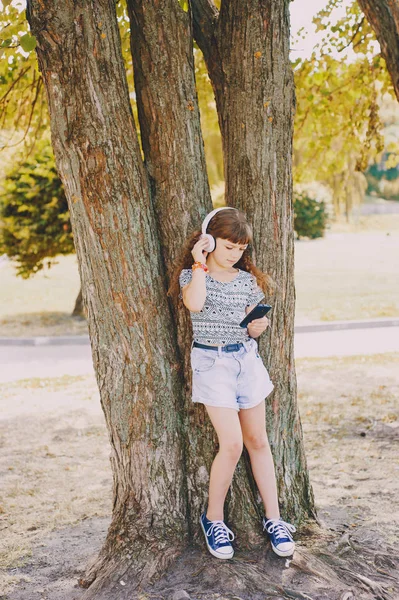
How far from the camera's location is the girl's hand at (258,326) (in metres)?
3.40

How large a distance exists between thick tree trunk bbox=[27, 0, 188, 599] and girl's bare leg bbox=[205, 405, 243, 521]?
218 mm

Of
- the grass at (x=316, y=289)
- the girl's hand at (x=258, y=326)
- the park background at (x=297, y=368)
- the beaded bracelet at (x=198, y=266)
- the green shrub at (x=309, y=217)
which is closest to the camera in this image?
the beaded bracelet at (x=198, y=266)

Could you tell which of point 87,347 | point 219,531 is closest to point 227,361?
point 219,531

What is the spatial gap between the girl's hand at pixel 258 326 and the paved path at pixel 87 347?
6987mm

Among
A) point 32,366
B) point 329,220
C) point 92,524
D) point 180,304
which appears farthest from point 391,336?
point 329,220

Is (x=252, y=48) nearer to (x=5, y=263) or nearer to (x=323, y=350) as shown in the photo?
(x=323, y=350)

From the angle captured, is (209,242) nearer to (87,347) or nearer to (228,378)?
(228,378)

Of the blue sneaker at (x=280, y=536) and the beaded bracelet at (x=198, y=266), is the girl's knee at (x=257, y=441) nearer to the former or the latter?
the blue sneaker at (x=280, y=536)

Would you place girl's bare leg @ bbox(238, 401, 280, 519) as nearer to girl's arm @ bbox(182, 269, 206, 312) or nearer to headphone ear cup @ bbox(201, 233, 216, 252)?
girl's arm @ bbox(182, 269, 206, 312)

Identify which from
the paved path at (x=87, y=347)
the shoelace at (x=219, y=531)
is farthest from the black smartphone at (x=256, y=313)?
the paved path at (x=87, y=347)

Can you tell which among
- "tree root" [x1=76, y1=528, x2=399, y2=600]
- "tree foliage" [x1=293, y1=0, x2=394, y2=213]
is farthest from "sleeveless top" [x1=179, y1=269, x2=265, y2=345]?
"tree foliage" [x1=293, y1=0, x2=394, y2=213]

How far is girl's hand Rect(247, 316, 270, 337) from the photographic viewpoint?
3.40m

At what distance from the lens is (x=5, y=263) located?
29.5m

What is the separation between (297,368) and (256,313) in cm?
648
